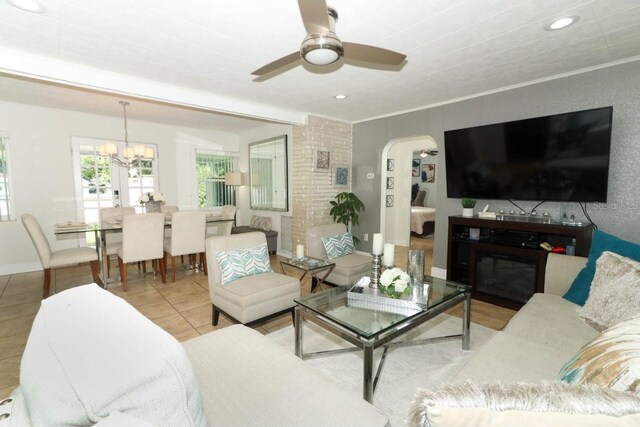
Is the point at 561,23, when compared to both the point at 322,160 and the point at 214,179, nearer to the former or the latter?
the point at 322,160

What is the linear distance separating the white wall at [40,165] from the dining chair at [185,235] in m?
2.11

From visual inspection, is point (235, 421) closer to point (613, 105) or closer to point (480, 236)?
point (480, 236)

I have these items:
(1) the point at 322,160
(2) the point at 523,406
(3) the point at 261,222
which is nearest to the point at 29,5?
(2) the point at 523,406

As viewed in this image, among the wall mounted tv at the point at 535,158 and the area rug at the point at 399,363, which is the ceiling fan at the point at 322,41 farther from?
the wall mounted tv at the point at 535,158

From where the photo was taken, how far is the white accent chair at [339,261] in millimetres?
3094

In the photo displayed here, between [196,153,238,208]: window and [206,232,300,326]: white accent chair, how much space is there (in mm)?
3963

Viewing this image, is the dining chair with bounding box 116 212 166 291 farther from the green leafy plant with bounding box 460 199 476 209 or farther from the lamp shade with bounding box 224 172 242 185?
the green leafy plant with bounding box 460 199 476 209

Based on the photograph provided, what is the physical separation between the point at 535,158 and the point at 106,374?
3.80 metres

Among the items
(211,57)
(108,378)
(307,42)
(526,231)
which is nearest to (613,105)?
(526,231)

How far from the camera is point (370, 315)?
1.86 m

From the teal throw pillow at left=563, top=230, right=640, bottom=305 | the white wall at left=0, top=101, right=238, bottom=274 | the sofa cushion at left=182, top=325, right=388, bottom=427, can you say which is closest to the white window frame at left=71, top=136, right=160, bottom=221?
the white wall at left=0, top=101, right=238, bottom=274

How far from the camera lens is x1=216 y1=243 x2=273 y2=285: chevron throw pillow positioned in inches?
99.0

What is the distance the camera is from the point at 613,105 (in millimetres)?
2789

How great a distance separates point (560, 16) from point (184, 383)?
295cm
